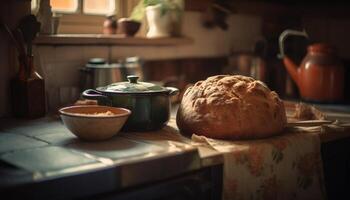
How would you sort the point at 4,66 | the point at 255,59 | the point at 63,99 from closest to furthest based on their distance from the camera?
the point at 4,66 < the point at 63,99 < the point at 255,59

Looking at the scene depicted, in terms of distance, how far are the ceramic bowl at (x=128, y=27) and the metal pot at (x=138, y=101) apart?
695mm

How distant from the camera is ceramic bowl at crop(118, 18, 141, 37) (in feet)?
6.66

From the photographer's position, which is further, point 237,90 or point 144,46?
point 144,46

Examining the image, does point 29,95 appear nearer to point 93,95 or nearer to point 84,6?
point 93,95

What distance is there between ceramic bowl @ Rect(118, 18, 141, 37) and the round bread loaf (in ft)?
2.43

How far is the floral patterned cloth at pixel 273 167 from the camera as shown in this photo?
3.90ft

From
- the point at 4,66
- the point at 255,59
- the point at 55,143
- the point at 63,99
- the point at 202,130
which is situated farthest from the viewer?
the point at 255,59

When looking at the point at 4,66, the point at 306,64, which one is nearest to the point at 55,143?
the point at 4,66

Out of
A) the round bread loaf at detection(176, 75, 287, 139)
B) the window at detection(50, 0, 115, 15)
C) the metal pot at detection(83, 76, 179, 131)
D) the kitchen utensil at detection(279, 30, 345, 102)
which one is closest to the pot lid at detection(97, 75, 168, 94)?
the metal pot at detection(83, 76, 179, 131)

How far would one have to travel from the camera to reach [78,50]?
6.20 ft

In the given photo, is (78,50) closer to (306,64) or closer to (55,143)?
(55,143)

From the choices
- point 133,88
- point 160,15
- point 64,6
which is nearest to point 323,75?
point 160,15

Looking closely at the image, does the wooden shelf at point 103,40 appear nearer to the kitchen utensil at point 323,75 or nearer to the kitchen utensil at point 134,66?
the kitchen utensil at point 134,66

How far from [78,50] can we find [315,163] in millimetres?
1027
